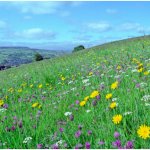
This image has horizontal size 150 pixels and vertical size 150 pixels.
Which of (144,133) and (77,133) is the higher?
(144,133)

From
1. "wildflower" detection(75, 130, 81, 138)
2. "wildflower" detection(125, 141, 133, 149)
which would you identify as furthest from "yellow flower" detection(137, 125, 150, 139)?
"wildflower" detection(75, 130, 81, 138)

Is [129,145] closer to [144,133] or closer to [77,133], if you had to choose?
[144,133]

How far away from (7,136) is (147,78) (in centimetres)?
270

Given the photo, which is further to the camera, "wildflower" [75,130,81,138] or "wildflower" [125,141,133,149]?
"wildflower" [75,130,81,138]

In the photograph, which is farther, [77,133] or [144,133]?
[77,133]

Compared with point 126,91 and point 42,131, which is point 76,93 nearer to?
point 126,91

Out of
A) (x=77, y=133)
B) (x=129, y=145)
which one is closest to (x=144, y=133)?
(x=129, y=145)

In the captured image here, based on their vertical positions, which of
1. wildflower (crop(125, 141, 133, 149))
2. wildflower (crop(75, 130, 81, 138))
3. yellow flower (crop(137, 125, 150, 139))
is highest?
yellow flower (crop(137, 125, 150, 139))

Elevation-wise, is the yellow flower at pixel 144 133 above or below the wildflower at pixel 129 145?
above

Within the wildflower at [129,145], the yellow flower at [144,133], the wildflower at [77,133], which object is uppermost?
the yellow flower at [144,133]

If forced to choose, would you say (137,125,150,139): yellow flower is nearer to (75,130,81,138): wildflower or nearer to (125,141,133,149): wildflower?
(125,141,133,149): wildflower

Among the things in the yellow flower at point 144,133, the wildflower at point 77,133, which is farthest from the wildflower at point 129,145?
the wildflower at point 77,133

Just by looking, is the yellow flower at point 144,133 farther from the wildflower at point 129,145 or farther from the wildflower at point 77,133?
the wildflower at point 77,133

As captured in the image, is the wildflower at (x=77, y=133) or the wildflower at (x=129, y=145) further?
the wildflower at (x=77, y=133)
